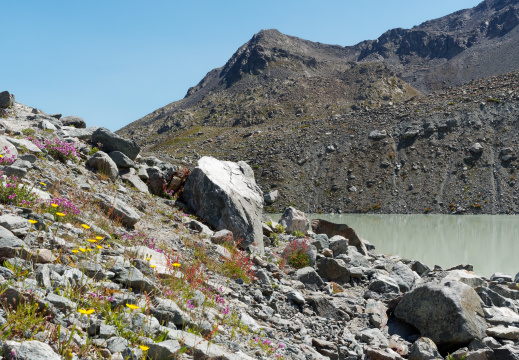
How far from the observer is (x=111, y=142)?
47.9 ft

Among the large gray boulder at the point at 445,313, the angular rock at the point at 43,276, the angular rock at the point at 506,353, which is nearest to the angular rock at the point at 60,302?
the angular rock at the point at 43,276

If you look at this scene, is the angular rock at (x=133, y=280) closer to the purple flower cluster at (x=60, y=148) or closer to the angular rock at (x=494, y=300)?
the purple flower cluster at (x=60, y=148)

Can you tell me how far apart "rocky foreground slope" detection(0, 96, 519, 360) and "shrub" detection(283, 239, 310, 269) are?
0.12ft

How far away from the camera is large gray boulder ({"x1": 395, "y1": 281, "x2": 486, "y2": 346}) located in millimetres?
7887

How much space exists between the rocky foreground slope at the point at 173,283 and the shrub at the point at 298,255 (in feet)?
0.12

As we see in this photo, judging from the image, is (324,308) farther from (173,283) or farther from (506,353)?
(173,283)

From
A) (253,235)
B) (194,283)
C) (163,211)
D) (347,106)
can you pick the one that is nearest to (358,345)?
(194,283)

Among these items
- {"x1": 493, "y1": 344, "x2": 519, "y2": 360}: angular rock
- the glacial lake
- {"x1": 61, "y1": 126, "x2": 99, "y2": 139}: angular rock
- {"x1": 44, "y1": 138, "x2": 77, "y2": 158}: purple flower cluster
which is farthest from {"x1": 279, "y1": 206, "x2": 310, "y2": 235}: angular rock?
{"x1": 493, "y1": 344, "x2": 519, "y2": 360}: angular rock

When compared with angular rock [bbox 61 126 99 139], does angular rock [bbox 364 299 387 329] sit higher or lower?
lower

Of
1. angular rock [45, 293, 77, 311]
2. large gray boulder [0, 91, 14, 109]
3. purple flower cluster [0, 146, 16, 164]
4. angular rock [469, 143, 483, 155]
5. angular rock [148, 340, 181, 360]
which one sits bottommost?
angular rock [148, 340, 181, 360]

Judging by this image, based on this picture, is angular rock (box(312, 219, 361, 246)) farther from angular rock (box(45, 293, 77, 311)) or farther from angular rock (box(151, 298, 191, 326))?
angular rock (box(45, 293, 77, 311))

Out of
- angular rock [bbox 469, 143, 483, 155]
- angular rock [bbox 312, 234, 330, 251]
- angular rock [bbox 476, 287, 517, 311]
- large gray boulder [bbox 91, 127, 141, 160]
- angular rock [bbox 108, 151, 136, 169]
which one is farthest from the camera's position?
angular rock [bbox 469, 143, 483, 155]

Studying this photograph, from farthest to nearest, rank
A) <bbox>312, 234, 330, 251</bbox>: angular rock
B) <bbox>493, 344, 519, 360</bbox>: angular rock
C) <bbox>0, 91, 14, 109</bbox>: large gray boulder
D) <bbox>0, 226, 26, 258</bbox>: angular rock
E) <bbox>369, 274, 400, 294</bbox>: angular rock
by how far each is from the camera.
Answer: <bbox>0, 91, 14, 109</bbox>: large gray boulder, <bbox>312, 234, 330, 251</bbox>: angular rock, <bbox>369, 274, 400, 294</bbox>: angular rock, <bbox>493, 344, 519, 360</bbox>: angular rock, <bbox>0, 226, 26, 258</bbox>: angular rock

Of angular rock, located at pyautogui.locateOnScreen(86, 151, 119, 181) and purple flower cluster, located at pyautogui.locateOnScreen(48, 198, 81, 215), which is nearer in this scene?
purple flower cluster, located at pyautogui.locateOnScreen(48, 198, 81, 215)
